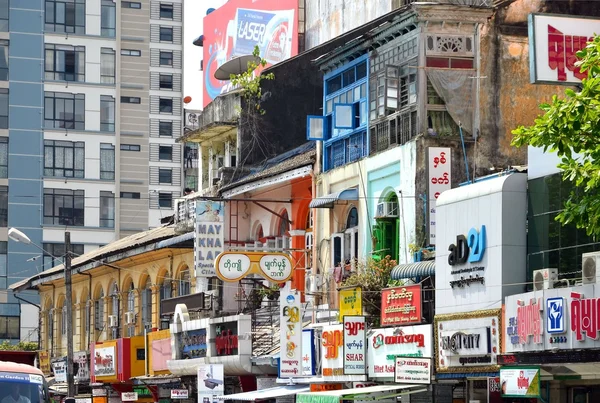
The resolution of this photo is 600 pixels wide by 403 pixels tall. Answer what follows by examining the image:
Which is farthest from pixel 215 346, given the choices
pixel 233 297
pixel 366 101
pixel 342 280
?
pixel 366 101

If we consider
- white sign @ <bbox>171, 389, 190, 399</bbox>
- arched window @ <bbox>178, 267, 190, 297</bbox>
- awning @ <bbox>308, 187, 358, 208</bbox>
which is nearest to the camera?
awning @ <bbox>308, 187, 358, 208</bbox>

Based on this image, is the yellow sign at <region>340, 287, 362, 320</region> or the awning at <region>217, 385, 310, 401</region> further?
the awning at <region>217, 385, 310, 401</region>

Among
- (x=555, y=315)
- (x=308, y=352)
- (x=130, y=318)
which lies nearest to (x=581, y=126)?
(x=555, y=315)

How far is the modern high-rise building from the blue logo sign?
2245 inches

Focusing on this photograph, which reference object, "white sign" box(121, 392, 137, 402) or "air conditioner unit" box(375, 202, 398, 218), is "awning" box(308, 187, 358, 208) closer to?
A: "air conditioner unit" box(375, 202, 398, 218)

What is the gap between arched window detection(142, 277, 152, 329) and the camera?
163 ft

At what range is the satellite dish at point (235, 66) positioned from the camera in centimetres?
4438

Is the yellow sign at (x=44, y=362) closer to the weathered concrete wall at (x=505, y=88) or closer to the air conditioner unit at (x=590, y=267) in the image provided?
the weathered concrete wall at (x=505, y=88)

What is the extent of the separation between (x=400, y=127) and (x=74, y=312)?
94.7ft

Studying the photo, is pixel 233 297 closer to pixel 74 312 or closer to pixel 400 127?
pixel 400 127

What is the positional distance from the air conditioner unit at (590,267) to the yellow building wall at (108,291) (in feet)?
74.0

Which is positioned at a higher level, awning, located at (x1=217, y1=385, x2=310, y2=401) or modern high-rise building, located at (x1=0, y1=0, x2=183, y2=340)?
modern high-rise building, located at (x1=0, y1=0, x2=183, y2=340)

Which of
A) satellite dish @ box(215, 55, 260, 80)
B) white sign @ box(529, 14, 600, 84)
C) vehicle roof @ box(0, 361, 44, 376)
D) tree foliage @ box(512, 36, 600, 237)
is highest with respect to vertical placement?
satellite dish @ box(215, 55, 260, 80)

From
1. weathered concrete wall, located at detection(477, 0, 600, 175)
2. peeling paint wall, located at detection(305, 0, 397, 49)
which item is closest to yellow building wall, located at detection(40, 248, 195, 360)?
peeling paint wall, located at detection(305, 0, 397, 49)
